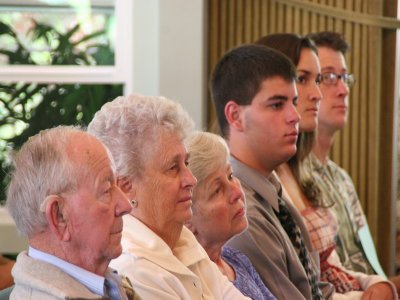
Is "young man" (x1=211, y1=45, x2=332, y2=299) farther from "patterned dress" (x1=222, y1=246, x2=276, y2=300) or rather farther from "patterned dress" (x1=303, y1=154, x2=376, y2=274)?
"patterned dress" (x1=303, y1=154, x2=376, y2=274)

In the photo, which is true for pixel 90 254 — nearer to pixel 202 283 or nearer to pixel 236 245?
Answer: pixel 202 283

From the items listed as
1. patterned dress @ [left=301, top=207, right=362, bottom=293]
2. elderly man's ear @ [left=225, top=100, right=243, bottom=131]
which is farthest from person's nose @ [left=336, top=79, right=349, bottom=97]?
elderly man's ear @ [left=225, top=100, right=243, bottom=131]

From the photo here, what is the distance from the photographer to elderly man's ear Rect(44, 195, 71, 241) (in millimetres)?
1856

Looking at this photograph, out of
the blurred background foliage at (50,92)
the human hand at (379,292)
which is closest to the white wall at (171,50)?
the blurred background foliage at (50,92)

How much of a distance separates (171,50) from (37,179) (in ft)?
8.93

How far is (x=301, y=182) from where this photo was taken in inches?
148

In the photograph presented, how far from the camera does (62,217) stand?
1.88 metres

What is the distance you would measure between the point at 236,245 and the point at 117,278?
1000 mm

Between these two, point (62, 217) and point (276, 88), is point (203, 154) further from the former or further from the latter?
point (62, 217)

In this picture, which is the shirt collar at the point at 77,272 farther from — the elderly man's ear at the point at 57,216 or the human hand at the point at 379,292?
the human hand at the point at 379,292

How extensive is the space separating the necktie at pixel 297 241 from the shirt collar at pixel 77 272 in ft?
4.47

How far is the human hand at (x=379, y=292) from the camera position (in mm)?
3686

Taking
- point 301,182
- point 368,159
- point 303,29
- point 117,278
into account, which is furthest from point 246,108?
point 368,159

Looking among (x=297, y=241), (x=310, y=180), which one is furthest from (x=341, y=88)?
(x=297, y=241)
